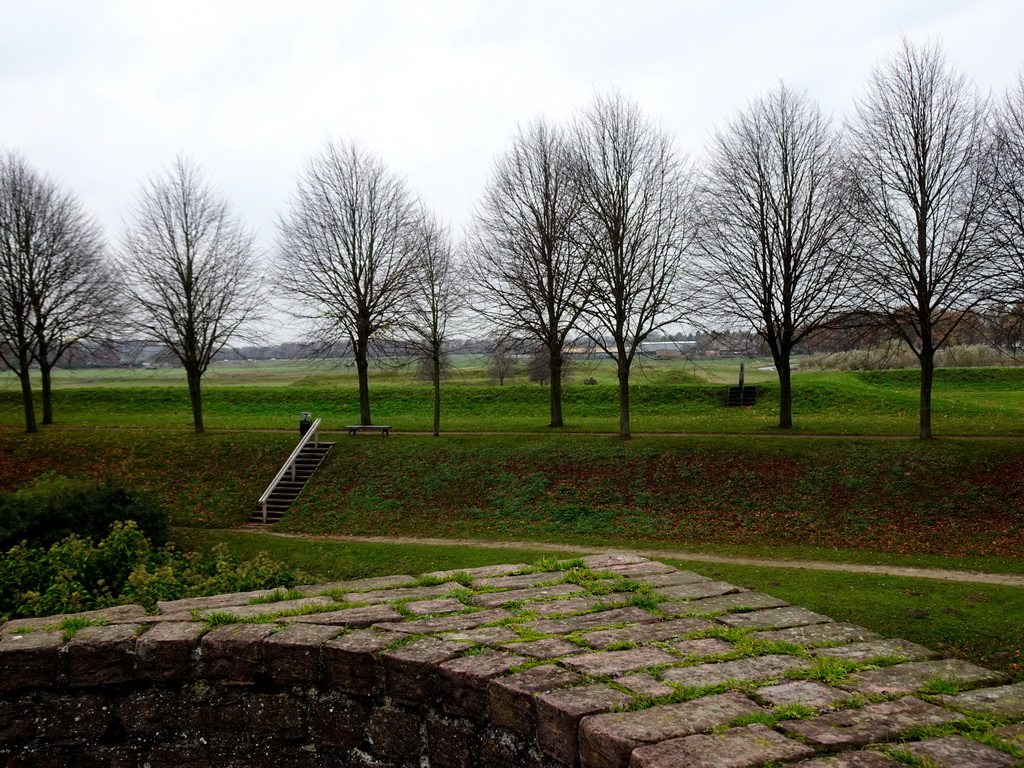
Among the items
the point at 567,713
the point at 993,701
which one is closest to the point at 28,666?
the point at 567,713

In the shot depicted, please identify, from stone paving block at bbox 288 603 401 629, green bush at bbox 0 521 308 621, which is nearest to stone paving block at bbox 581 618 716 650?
stone paving block at bbox 288 603 401 629

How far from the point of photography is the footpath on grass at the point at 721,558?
42.8 feet

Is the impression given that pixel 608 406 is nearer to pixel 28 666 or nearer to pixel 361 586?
pixel 361 586

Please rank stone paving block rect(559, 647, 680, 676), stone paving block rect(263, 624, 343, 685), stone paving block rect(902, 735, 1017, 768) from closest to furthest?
stone paving block rect(902, 735, 1017, 768) < stone paving block rect(559, 647, 680, 676) < stone paving block rect(263, 624, 343, 685)

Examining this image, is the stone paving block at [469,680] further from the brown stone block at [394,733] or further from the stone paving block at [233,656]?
the stone paving block at [233,656]

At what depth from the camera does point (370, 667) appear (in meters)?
3.51

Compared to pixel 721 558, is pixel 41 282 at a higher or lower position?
higher

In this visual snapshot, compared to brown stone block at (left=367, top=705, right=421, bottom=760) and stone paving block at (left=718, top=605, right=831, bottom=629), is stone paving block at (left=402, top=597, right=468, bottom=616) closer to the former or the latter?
brown stone block at (left=367, top=705, right=421, bottom=760)

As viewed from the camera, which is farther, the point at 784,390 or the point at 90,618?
the point at 784,390

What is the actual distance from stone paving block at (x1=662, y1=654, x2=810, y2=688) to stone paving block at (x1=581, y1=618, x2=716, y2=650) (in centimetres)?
41

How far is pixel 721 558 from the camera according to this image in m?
15.1

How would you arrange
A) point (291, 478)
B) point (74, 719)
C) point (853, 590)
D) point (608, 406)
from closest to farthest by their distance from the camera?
point (74, 719) → point (853, 590) → point (291, 478) → point (608, 406)

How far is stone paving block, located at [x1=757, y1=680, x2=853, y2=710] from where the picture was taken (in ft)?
9.43

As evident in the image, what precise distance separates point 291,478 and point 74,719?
20347 millimetres
